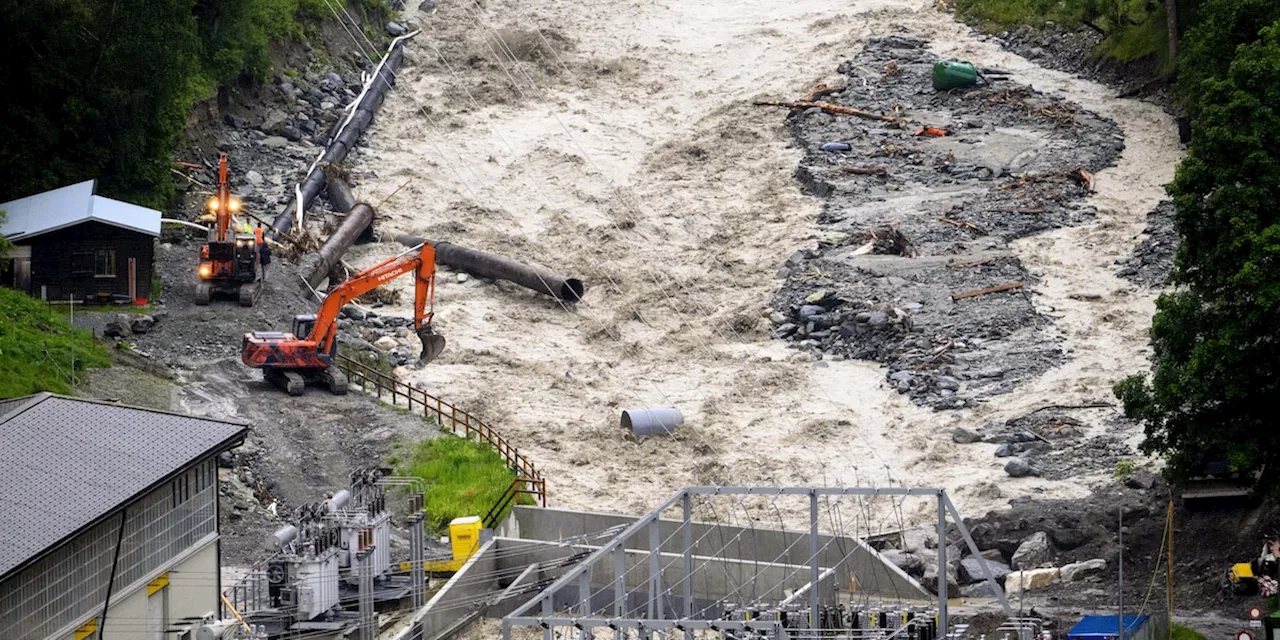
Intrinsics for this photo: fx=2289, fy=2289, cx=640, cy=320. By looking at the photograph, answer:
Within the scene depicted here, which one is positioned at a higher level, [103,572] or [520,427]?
[520,427]

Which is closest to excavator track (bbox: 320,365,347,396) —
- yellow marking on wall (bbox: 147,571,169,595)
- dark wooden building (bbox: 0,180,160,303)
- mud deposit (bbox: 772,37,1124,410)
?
dark wooden building (bbox: 0,180,160,303)

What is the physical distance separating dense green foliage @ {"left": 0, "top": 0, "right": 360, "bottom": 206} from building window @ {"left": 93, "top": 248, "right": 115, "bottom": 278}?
4011 mm

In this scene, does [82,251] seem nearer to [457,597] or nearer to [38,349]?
[38,349]

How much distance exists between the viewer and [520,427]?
57.8 meters

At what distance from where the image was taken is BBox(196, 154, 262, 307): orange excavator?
60406 mm

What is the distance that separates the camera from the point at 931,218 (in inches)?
2776

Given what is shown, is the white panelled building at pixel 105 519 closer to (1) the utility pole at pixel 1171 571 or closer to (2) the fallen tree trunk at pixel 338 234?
(1) the utility pole at pixel 1171 571

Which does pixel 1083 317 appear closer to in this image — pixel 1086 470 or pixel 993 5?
pixel 1086 470

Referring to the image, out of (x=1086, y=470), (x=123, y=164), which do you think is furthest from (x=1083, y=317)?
(x=123, y=164)

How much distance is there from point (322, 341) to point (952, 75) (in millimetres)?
33301

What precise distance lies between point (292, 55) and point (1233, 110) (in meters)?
46.5

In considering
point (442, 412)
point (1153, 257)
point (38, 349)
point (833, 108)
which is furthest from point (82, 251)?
point (833, 108)

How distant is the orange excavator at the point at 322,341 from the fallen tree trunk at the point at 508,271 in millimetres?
10504

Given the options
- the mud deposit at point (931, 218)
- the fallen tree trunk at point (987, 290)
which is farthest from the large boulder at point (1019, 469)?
the fallen tree trunk at point (987, 290)
